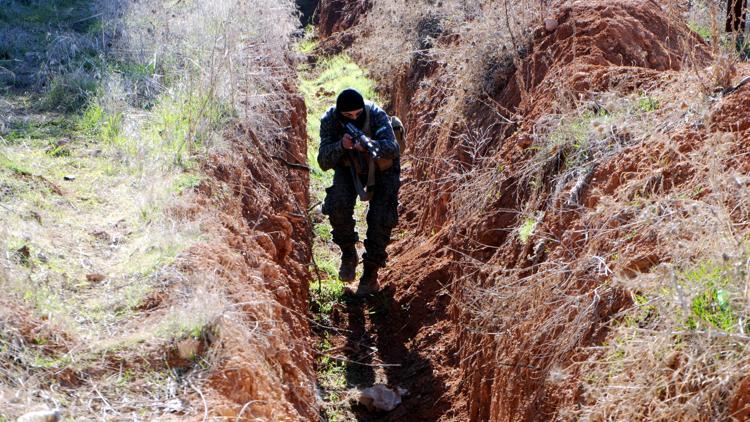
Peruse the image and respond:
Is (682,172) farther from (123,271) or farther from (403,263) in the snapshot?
(403,263)

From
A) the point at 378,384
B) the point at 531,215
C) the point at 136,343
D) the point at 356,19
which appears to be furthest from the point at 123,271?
the point at 356,19

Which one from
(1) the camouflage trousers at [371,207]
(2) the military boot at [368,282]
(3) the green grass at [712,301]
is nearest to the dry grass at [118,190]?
(1) the camouflage trousers at [371,207]

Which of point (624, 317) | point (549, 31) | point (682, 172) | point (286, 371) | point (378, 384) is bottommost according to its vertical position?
point (378, 384)

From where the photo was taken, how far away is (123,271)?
4727 millimetres

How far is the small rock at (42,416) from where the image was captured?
3.26 meters

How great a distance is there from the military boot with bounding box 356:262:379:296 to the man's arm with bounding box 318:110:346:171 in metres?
1.04

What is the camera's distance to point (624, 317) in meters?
4.00

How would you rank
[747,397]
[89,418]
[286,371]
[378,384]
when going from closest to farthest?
[747,397] < [89,418] < [286,371] < [378,384]

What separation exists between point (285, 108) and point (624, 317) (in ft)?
18.1

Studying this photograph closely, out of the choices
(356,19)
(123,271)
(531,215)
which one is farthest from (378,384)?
(356,19)

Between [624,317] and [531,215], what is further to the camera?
[531,215]

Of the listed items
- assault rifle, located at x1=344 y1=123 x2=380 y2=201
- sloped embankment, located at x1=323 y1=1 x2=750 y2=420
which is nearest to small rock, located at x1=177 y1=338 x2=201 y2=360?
sloped embankment, located at x1=323 y1=1 x2=750 y2=420

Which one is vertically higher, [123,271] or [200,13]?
[200,13]

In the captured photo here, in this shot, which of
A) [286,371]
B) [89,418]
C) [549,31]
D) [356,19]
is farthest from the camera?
[356,19]
